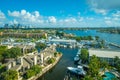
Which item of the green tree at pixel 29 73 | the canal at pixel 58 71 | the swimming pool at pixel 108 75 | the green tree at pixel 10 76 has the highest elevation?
the green tree at pixel 10 76

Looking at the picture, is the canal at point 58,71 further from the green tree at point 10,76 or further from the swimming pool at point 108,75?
the swimming pool at point 108,75

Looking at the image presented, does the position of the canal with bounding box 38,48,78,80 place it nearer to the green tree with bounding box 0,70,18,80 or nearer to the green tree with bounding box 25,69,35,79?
the green tree with bounding box 25,69,35,79

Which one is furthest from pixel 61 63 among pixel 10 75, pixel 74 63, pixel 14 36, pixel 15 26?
pixel 15 26

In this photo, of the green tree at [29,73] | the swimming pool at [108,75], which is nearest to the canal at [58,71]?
the green tree at [29,73]

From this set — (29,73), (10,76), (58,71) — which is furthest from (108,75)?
(10,76)

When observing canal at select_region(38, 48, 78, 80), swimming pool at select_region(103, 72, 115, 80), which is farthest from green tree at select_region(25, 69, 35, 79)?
swimming pool at select_region(103, 72, 115, 80)

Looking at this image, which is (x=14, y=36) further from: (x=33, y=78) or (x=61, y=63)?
(x=33, y=78)

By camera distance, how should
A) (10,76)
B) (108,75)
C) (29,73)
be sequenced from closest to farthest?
(10,76) < (29,73) < (108,75)

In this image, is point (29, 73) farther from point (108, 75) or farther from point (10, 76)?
point (108, 75)

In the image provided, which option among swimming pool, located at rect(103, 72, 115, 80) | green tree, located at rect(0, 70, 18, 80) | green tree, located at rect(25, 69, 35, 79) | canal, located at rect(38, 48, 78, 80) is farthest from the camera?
canal, located at rect(38, 48, 78, 80)

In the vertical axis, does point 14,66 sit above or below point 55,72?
above

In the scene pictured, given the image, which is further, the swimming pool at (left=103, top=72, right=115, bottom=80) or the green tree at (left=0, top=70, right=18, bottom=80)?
the swimming pool at (left=103, top=72, right=115, bottom=80)
